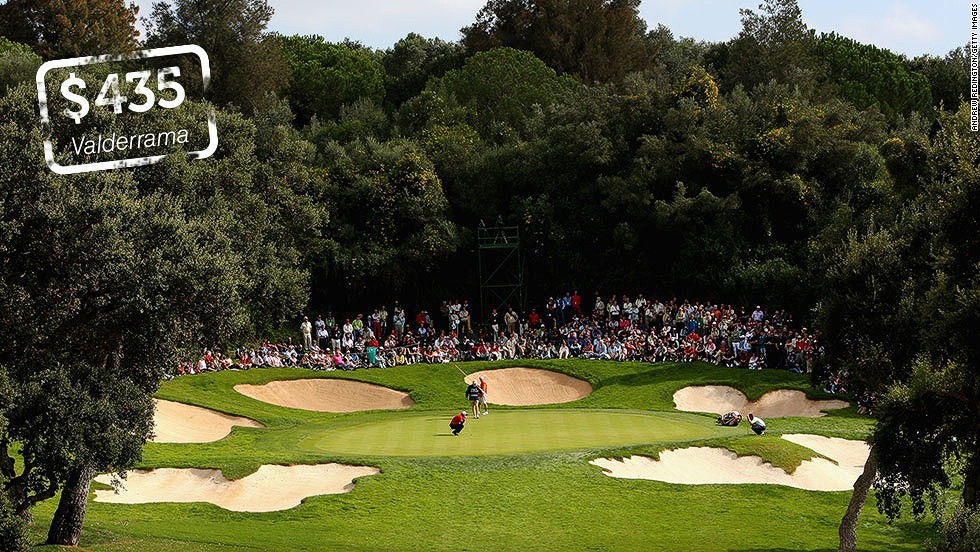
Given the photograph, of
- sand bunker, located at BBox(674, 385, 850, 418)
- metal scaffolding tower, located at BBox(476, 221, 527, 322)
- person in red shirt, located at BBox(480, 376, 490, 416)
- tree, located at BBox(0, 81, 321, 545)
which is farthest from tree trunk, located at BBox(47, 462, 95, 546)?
→ metal scaffolding tower, located at BBox(476, 221, 527, 322)

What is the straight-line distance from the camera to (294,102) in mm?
94000

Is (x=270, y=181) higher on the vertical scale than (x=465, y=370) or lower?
higher

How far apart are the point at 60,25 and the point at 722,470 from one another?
2813 inches

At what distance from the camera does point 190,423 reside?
152ft

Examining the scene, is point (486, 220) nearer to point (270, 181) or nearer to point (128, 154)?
point (270, 181)

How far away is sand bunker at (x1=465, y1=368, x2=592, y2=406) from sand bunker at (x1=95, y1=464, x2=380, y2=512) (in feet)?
67.5

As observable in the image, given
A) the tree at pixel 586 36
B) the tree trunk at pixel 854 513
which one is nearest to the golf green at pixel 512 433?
the tree trunk at pixel 854 513

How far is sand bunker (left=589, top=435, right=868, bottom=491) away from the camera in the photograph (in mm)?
34750

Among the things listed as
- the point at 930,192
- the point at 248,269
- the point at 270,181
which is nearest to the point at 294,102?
the point at 270,181

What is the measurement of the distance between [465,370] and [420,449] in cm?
1943

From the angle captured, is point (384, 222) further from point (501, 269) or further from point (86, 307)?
point (86, 307)

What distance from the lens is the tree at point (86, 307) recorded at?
958 inches

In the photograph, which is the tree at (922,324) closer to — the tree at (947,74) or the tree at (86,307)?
the tree at (86,307)

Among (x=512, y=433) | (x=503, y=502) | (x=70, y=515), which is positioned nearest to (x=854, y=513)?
(x=503, y=502)
